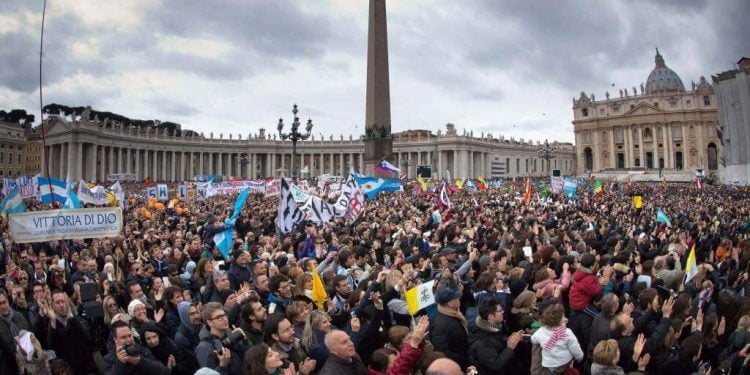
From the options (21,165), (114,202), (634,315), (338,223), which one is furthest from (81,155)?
(634,315)

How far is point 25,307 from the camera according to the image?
530 cm

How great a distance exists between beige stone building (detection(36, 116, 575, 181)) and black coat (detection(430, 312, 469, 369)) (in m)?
71.4

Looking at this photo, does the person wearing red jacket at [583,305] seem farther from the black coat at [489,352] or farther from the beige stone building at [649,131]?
the beige stone building at [649,131]

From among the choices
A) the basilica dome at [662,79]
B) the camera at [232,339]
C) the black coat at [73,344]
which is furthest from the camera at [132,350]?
the basilica dome at [662,79]

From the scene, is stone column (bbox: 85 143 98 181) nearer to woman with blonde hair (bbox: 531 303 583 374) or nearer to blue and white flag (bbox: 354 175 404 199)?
blue and white flag (bbox: 354 175 404 199)

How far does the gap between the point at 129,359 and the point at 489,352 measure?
2710 millimetres

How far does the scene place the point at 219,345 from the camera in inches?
152

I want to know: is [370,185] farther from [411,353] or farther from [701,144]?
[701,144]

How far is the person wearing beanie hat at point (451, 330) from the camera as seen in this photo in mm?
4195

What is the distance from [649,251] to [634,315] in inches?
203

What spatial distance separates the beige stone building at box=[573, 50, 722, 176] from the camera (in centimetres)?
9012

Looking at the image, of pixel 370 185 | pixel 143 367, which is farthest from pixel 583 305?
pixel 370 185

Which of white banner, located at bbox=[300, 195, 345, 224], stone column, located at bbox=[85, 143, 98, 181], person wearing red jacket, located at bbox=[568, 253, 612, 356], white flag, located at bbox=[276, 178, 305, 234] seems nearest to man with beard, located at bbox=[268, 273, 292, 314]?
person wearing red jacket, located at bbox=[568, 253, 612, 356]

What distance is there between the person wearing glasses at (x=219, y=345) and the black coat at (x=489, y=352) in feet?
6.08
